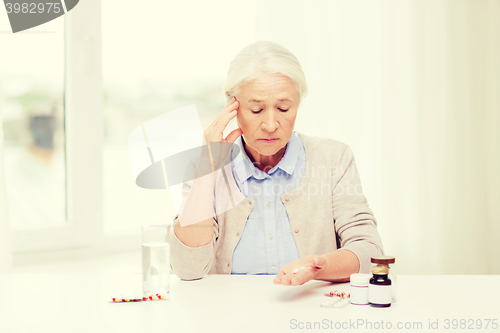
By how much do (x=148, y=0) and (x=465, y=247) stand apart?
205 cm

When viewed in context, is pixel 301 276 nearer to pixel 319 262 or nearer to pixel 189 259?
pixel 319 262

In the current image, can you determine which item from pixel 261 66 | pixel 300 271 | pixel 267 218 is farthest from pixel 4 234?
pixel 300 271

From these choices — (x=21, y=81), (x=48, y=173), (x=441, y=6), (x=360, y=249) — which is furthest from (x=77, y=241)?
(x=441, y=6)

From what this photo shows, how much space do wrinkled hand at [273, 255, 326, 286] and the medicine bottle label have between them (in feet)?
0.50

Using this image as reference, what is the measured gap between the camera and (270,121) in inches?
59.7

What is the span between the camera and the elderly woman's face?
4.98ft

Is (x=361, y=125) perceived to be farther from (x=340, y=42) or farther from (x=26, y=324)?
(x=26, y=324)

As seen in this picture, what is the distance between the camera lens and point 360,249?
1337 millimetres

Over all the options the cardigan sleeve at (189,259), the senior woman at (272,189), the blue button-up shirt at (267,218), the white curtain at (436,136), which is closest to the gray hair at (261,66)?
the senior woman at (272,189)

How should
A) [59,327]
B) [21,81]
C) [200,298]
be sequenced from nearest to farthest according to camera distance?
[59,327], [200,298], [21,81]

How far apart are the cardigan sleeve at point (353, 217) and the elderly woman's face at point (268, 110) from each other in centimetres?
22

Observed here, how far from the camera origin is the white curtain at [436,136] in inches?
99.7

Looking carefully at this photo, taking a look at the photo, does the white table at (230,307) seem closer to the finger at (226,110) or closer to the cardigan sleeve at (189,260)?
the cardigan sleeve at (189,260)

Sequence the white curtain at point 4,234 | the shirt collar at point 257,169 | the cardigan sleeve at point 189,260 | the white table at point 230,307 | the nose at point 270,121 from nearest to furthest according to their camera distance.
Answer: the white table at point 230,307 → the cardigan sleeve at point 189,260 → the nose at point 270,121 → the shirt collar at point 257,169 → the white curtain at point 4,234
